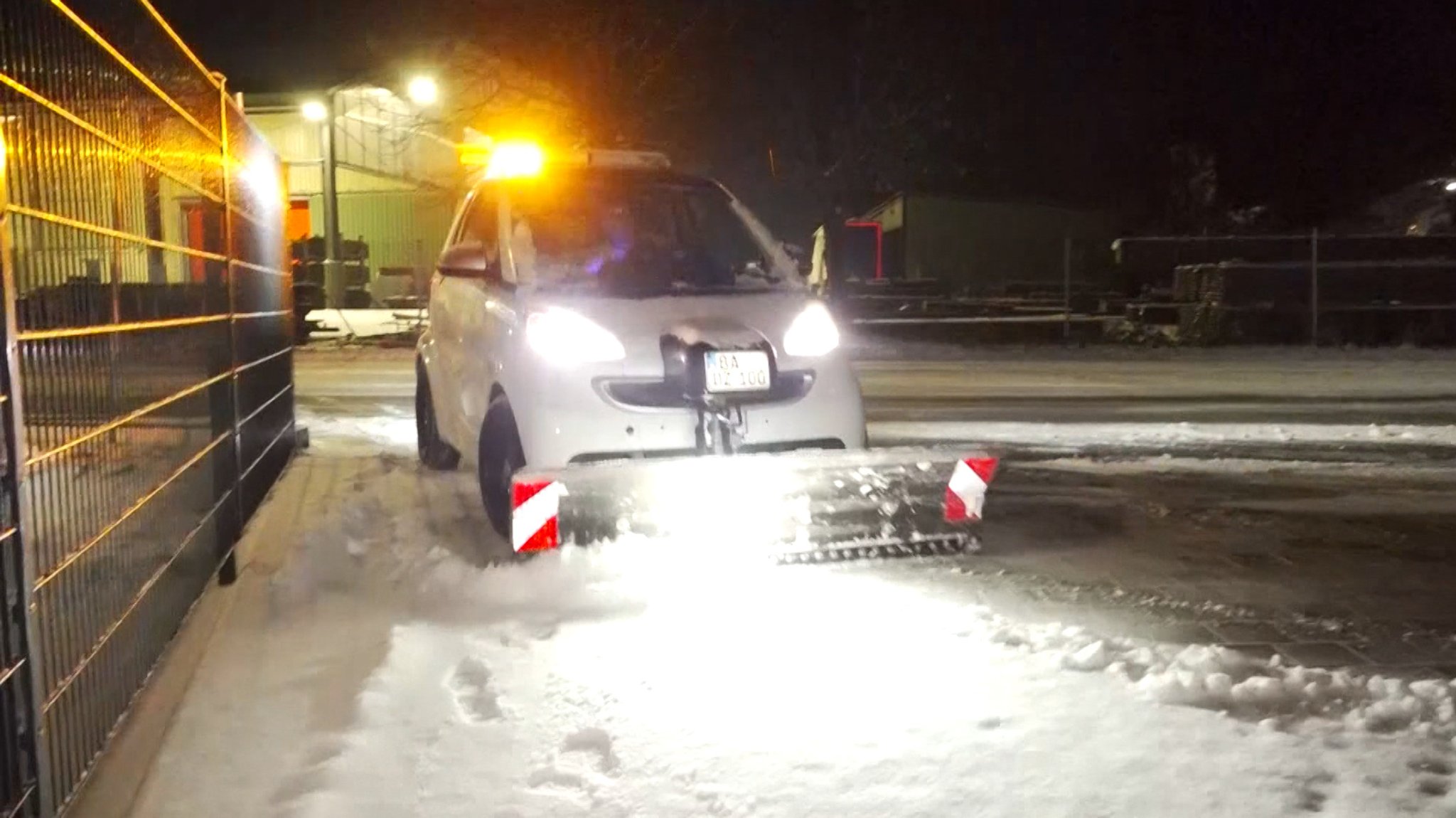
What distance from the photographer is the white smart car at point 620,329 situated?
6367 millimetres

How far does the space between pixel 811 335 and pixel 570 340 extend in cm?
121

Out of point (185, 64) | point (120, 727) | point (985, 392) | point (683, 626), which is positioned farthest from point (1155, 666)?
point (985, 392)

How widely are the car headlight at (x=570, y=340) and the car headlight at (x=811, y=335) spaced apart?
0.85m

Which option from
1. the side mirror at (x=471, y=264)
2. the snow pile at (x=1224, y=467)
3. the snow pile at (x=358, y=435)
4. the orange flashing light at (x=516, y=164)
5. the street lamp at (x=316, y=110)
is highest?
the street lamp at (x=316, y=110)

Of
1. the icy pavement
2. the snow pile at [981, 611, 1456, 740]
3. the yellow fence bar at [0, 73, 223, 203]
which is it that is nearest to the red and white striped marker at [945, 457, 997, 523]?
the icy pavement

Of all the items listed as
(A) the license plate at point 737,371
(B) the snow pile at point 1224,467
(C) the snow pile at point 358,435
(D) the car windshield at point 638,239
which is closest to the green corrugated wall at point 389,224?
(C) the snow pile at point 358,435

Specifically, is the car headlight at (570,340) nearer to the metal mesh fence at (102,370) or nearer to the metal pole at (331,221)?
the metal mesh fence at (102,370)

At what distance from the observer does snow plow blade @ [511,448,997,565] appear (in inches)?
231

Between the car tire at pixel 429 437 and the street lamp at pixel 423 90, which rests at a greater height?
the street lamp at pixel 423 90

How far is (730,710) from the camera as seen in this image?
15.1 ft

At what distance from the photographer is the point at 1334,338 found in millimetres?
21891

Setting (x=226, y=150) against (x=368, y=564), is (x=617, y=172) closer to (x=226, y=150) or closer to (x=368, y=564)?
(x=226, y=150)

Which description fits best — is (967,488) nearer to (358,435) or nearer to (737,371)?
(737,371)

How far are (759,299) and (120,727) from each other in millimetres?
3641
